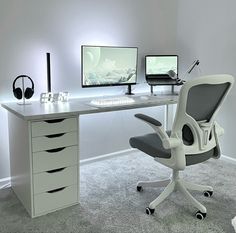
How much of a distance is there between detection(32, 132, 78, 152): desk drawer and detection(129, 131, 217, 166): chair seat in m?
0.48

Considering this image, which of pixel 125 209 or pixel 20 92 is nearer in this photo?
pixel 125 209

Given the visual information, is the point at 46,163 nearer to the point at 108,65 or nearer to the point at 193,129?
the point at 193,129

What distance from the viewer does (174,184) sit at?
2.37 metres

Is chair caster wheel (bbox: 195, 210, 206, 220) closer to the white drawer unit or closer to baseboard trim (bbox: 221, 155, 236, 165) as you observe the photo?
the white drawer unit

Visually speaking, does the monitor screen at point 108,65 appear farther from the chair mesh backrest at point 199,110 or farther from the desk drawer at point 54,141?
the chair mesh backrest at point 199,110

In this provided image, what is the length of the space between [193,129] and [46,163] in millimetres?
1052

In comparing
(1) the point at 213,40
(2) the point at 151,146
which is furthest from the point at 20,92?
(1) the point at 213,40

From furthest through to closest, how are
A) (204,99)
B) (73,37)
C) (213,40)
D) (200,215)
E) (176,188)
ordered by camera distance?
(213,40) → (73,37) → (176,188) → (200,215) → (204,99)

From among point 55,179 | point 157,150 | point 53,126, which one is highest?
point 53,126

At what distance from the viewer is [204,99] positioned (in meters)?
2.03

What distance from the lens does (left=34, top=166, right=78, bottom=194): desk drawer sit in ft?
7.09

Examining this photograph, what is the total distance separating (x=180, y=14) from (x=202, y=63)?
2.21 ft

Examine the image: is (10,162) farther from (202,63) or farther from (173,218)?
(202,63)

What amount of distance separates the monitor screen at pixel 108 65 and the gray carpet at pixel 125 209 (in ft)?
2.93
